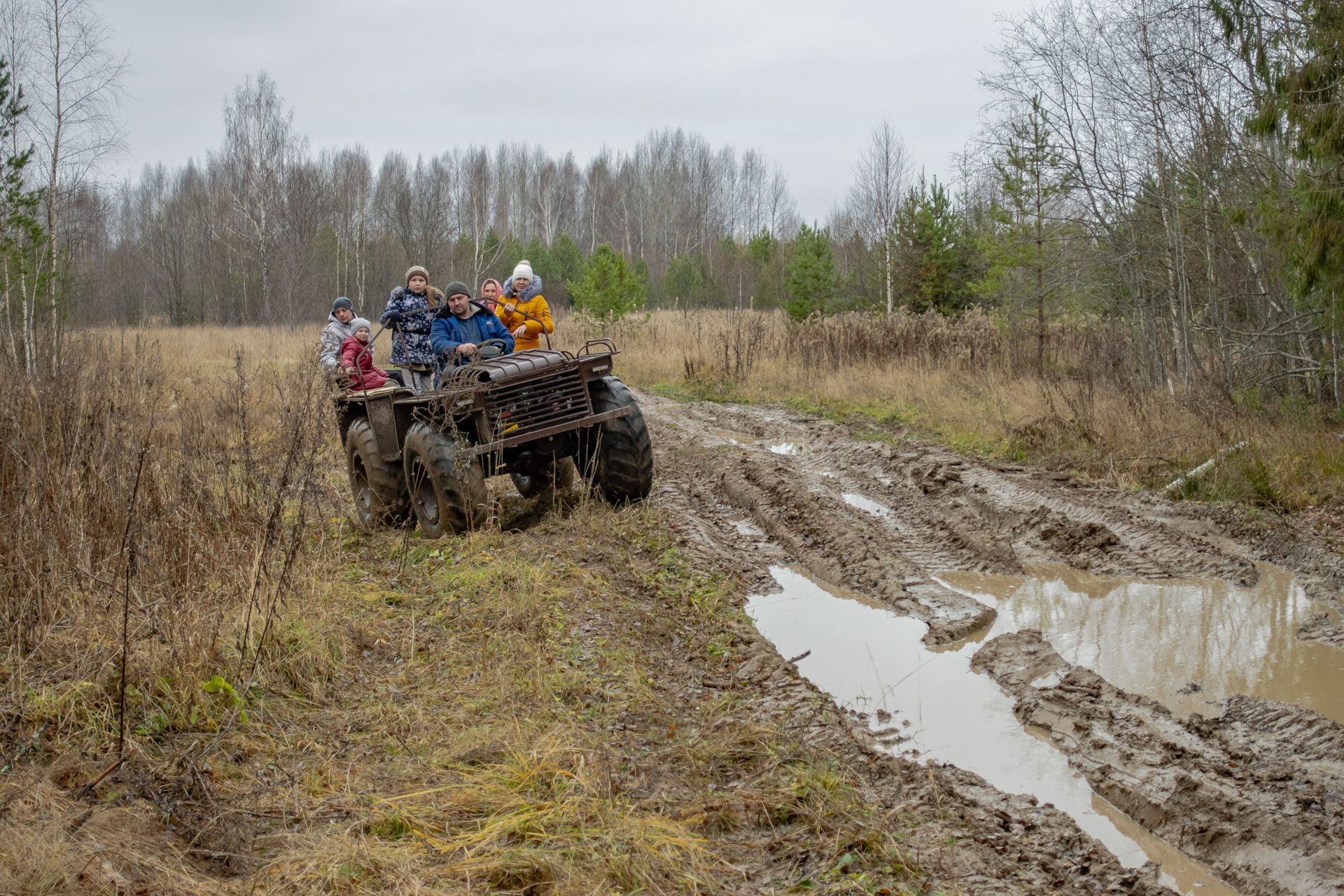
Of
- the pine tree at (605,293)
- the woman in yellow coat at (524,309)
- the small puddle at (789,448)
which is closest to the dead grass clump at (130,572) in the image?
the woman in yellow coat at (524,309)

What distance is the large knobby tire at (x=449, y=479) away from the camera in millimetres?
6652

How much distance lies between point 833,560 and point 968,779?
2.92 meters

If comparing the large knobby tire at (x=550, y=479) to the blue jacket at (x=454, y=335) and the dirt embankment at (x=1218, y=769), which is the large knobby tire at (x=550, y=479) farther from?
the dirt embankment at (x=1218, y=769)

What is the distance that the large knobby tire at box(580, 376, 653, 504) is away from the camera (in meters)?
7.29

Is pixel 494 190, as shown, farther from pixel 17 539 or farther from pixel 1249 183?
pixel 17 539

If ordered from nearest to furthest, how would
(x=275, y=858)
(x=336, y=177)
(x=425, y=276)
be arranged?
(x=275, y=858), (x=425, y=276), (x=336, y=177)

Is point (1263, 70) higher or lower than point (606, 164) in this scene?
lower

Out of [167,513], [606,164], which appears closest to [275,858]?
[167,513]

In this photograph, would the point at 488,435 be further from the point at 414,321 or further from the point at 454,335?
the point at 414,321

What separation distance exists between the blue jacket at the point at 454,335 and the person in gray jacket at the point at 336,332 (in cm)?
118

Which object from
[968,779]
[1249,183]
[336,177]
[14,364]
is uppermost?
[336,177]

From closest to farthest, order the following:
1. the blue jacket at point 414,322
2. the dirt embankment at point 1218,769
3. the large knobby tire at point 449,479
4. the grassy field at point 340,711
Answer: the grassy field at point 340,711, the dirt embankment at point 1218,769, the large knobby tire at point 449,479, the blue jacket at point 414,322

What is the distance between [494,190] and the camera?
57.8 m

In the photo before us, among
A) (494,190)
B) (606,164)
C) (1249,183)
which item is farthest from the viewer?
(606,164)
